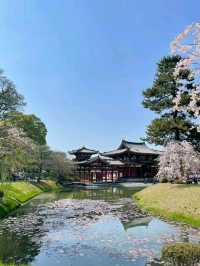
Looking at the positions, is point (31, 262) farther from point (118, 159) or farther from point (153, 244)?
point (118, 159)

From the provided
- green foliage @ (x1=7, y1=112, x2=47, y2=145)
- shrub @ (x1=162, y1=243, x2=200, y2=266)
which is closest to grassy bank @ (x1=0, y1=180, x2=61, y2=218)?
green foliage @ (x1=7, y1=112, x2=47, y2=145)

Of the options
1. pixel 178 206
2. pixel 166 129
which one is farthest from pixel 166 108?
pixel 178 206

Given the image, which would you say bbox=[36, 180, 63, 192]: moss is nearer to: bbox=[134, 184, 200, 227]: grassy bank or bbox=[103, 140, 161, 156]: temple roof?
bbox=[103, 140, 161, 156]: temple roof

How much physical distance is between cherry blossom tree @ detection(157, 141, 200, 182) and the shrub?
28.6 meters

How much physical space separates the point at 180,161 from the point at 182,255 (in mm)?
30656

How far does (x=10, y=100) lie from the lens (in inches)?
1270

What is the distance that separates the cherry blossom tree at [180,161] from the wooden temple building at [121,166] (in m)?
35.8

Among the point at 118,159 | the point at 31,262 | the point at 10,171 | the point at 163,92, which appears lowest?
the point at 31,262

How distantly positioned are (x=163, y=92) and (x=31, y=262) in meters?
34.5

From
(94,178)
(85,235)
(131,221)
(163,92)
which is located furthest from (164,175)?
(94,178)

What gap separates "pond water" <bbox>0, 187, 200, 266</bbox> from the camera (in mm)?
14609

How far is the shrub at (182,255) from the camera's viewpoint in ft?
39.9

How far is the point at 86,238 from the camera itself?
18469 millimetres

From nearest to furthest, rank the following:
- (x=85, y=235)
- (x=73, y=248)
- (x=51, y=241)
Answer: (x=73, y=248) < (x=51, y=241) < (x=85, y=235)
